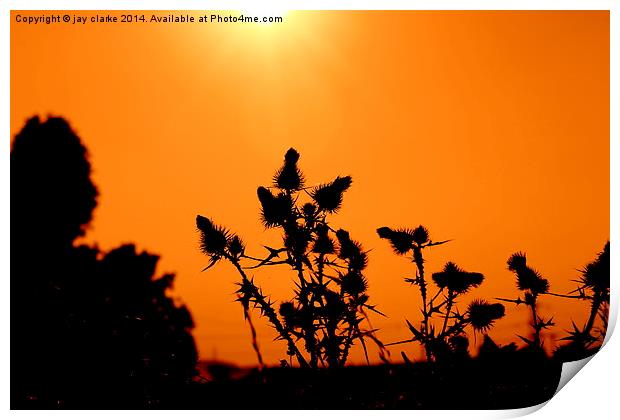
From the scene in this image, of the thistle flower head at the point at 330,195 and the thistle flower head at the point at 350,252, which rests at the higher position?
the thistle flower head at the point at 330,195

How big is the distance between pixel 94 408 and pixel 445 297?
3.55 ft

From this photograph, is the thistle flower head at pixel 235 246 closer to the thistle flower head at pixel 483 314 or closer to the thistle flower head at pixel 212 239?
the thistle flower head at pixel 212 239

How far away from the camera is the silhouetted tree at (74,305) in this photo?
8.59 feet

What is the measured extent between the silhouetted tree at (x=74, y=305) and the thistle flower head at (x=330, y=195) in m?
0.63

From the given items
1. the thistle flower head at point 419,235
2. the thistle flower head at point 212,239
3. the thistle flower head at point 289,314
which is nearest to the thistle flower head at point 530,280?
the thistle flower head at point 419,235

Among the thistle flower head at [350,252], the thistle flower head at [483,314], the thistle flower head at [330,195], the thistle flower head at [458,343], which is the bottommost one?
the thistle flower head at [458,343]

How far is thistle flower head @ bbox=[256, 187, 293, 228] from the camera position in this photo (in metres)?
2.23

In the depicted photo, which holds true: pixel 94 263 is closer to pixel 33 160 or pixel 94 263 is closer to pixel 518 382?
pixel 33 160

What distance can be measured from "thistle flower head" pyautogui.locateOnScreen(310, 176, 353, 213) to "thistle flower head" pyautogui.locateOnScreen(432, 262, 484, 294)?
0.36 meters

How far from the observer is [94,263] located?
283cm

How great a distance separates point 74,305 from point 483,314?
122 centimetres

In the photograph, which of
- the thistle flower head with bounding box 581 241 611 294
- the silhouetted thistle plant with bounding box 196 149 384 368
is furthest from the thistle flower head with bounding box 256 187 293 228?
the thistle flower head with bounding box 581 241 611 294
